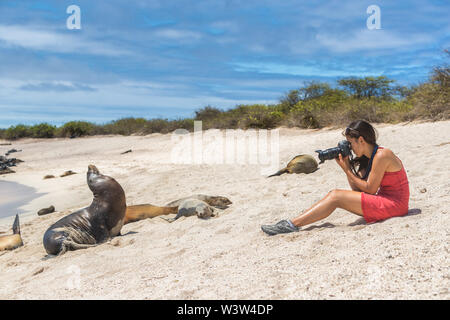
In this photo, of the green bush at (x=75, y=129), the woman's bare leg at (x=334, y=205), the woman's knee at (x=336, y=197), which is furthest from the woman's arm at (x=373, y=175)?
the green bush at (x=75, y=129)

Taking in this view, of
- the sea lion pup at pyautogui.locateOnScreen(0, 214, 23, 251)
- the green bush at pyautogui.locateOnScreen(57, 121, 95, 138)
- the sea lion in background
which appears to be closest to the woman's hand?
the sea lion in background

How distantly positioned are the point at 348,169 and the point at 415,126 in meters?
9.09

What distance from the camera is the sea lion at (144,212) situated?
654cm

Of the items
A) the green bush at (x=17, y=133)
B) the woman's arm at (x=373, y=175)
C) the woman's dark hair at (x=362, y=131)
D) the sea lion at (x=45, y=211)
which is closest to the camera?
the woman's arm at (x=373, y=175)

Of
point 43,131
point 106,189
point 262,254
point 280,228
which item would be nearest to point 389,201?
point 280,228

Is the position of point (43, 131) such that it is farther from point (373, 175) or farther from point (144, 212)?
point (373, 175)

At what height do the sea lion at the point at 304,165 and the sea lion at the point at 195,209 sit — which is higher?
the sea lion at the point at 304,165

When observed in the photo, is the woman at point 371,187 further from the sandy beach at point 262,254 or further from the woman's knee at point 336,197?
the sandy beach at point 262,254

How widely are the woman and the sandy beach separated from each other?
164 mm

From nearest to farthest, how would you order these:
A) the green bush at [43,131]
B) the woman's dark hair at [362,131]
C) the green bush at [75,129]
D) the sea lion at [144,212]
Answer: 1. the woman's dark hair at [362,131]
2. the sea lion at [144,212]
3. the green bush at [75,129]
4. the green bush at [43,131]
